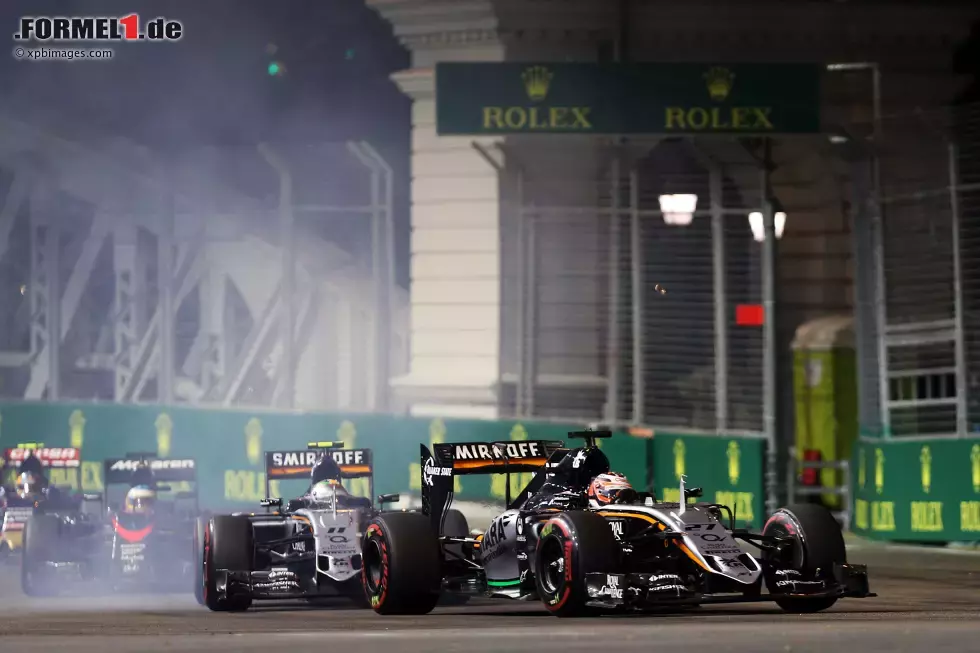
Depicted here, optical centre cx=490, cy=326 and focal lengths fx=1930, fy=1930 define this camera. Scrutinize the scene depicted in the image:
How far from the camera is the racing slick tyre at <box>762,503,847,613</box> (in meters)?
13.5

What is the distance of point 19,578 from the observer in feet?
68.8

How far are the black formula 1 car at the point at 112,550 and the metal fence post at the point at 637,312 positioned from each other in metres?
8.11

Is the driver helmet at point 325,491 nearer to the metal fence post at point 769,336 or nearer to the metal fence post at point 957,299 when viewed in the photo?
the metal fence post at point 769,336

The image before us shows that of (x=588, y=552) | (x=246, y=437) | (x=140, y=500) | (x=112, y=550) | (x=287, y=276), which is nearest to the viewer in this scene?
(x=588, y=552)

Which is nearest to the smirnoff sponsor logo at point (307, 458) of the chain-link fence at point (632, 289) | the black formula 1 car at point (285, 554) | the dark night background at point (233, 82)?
the black formula 1 car at point (285, 554)

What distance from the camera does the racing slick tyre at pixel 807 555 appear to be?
13539mm

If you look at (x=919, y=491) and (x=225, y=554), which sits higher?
(x=919, y=491)

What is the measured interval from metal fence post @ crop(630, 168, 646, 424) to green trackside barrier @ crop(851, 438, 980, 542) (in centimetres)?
349

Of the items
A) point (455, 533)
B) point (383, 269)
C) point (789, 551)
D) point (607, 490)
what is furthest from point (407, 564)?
point (383, 269)

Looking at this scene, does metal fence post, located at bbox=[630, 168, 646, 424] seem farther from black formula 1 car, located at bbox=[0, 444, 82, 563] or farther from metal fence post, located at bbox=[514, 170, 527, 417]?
black formula 1 car, located at bbox=[0, 444, 82, 563]

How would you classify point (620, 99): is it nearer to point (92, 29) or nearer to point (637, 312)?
point (637, 312)

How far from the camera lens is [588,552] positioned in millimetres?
12945

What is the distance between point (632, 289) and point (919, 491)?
17.8 ft

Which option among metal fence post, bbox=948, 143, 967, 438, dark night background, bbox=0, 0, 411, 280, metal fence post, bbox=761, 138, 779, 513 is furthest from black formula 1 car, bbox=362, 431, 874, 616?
dark night background, bbox=0, 0, 411, 280
